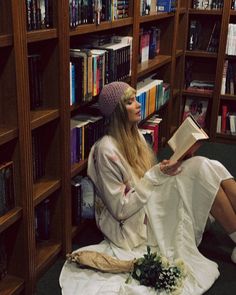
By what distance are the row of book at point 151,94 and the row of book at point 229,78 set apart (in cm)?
58

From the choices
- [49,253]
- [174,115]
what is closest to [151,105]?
[174,115]

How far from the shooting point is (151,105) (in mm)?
3295

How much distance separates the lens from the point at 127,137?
7.10ft

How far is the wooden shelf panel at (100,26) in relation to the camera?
6.61ft

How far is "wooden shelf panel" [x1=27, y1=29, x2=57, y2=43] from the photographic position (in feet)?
5.49

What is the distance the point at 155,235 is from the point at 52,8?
1.15 metres

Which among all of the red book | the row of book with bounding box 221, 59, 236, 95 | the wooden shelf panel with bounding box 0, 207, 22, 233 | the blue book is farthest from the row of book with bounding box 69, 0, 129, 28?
the red book

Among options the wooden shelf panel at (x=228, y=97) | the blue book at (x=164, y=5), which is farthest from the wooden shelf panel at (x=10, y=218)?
the wooden shelf panel at (x=228, y=97)

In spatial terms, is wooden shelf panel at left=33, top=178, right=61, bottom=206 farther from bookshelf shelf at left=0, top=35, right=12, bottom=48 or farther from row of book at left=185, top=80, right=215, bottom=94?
row of book at left=185, top=80, right=215, bottom=94

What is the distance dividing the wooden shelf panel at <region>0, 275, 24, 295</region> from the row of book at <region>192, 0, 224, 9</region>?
2.85m

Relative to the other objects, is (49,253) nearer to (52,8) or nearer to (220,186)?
(220,186)

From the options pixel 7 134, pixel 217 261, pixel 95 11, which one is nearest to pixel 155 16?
pixel 95 11

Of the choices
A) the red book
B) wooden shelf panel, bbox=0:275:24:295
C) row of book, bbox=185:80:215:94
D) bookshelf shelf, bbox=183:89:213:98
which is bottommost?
wooden shelf panel, bbox=0:275:24:295

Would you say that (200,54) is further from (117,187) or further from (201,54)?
(117,187)
